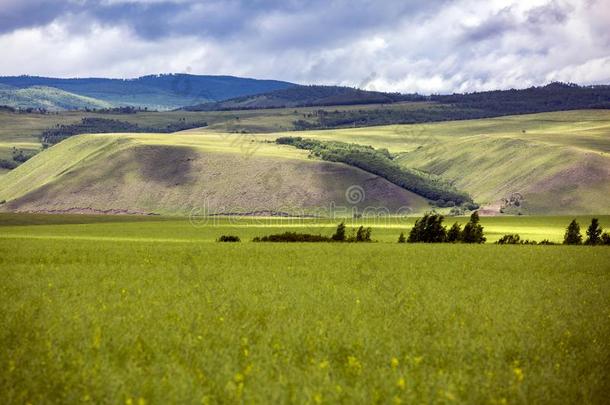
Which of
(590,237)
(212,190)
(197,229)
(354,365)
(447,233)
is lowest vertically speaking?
(197,229)

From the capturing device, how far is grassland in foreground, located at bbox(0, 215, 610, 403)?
1350cm

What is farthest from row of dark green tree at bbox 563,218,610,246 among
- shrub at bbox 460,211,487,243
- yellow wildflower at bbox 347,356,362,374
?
yellow wildflower at bbox 347,356,362,374

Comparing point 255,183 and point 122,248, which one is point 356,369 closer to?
point 122,248

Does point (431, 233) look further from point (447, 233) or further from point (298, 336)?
point (298, 336)

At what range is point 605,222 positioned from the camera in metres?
114

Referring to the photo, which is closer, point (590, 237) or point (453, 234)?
point (590, 237)

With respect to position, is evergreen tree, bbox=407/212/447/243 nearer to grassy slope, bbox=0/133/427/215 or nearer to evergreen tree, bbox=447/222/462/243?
evergreen tree, bbox=447/222/462/243

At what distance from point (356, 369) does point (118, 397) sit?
4415 millimetres

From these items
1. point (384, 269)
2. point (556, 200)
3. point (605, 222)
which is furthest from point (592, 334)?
point (556, 200)

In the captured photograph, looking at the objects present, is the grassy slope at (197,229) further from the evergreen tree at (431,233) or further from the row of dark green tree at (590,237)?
the row of dark green tree at (590,237)

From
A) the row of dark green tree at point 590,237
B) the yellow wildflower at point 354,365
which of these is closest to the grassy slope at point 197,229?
the row of dark green tree at point 590,237

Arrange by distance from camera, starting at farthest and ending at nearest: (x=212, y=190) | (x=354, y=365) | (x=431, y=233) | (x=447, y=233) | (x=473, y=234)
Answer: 1. (x=212, y=190)
2. (x=447, y=233)
3. (x=431, y=233)
4. (x=473, y=234)
5. (x=354, y=365)

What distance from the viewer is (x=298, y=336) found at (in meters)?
17.2

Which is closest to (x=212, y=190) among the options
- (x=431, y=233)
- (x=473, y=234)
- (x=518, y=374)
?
(x=431, y=233)
